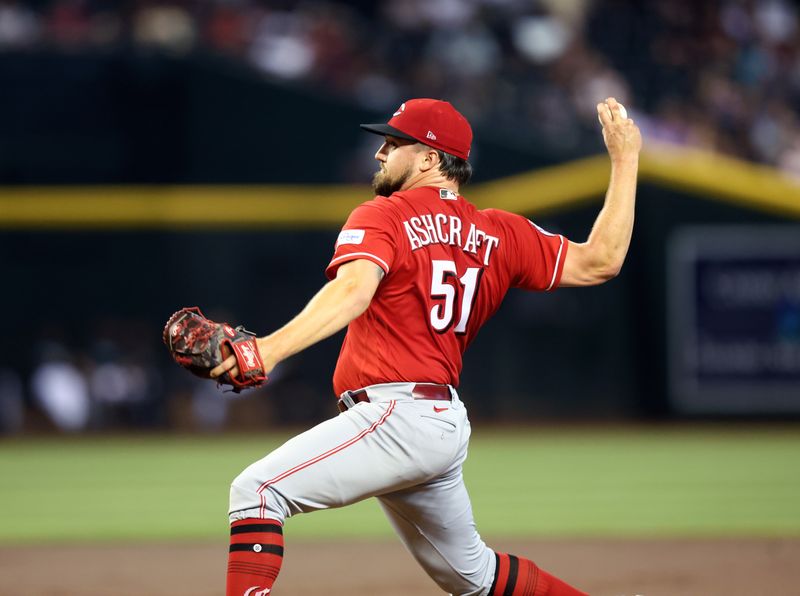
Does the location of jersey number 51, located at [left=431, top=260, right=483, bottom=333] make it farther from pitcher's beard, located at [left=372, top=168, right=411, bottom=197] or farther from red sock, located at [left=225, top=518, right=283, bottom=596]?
red sock, located at [left=225, top=518, right=283, bottom=596]

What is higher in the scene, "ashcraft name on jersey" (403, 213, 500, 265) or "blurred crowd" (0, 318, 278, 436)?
"blurred crowd" (0, 318, 278, 436)

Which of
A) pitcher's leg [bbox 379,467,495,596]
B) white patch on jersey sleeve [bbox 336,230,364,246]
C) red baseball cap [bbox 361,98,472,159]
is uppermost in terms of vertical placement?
red baseball cap [bbox 361,98,472,159]

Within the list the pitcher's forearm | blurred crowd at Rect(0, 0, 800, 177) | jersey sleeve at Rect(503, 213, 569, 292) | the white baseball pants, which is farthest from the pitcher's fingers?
blurred crowd at Rect(0, 0, 800, 177)

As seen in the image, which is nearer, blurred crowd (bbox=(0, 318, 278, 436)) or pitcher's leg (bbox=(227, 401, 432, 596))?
pitcher's leg (bbox=(227, 401, 432, 596))

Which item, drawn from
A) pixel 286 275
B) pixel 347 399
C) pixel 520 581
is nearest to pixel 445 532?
pixel 520 581

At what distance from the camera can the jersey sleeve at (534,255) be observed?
3.83 m

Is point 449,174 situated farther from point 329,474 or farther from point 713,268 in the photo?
point 713,268

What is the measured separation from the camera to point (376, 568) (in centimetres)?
608

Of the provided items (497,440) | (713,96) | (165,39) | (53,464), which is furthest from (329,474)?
(713,96)

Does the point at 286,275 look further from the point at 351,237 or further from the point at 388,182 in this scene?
the point at 351,237

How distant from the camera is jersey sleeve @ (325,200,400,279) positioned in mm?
3355

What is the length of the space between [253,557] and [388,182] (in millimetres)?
1193

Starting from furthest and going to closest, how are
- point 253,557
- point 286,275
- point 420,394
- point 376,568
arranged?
point 286,275, point 376,568, point 420,394, point 253,557

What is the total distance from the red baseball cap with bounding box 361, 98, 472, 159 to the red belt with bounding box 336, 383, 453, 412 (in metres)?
0.71
